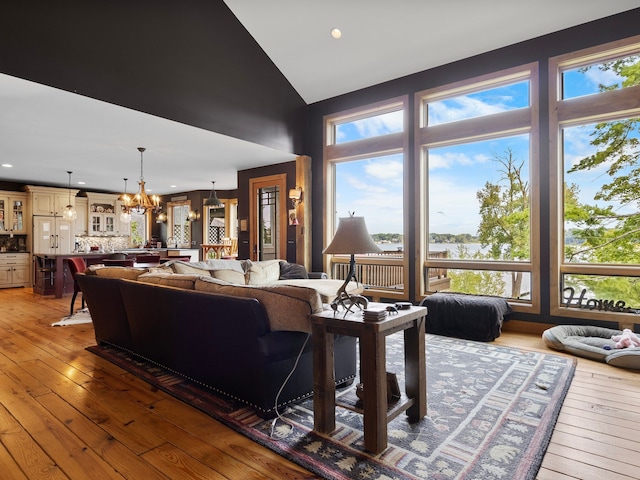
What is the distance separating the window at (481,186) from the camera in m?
5.13

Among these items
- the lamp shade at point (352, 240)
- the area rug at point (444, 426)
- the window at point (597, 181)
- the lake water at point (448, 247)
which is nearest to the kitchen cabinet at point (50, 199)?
the area rug at point (444, 426)

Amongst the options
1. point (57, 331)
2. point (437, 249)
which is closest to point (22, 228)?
point (57, 331)

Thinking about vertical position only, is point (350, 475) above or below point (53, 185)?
below

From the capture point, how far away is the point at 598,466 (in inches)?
78.7

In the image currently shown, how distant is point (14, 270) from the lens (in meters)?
9.31

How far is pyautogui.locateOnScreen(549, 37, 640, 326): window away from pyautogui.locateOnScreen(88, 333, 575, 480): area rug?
156 cm

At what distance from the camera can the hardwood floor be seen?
1.97 m

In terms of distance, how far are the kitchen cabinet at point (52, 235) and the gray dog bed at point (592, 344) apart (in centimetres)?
1082

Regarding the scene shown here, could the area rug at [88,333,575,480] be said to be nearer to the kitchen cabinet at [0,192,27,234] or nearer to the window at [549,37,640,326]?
the window at [549,37,640,326]

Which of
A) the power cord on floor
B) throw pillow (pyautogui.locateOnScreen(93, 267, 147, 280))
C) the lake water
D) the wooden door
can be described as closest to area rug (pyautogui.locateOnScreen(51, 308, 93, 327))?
throw pillow (pyautogui.locateOnScreen(93, 267, 147, 280))

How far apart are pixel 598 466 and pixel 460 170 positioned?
4409 millimetres

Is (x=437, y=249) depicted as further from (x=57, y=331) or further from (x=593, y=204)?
(x=57, y=331)

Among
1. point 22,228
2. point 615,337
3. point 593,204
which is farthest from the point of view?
point 22,228

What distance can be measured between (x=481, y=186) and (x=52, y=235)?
10.1 metres
